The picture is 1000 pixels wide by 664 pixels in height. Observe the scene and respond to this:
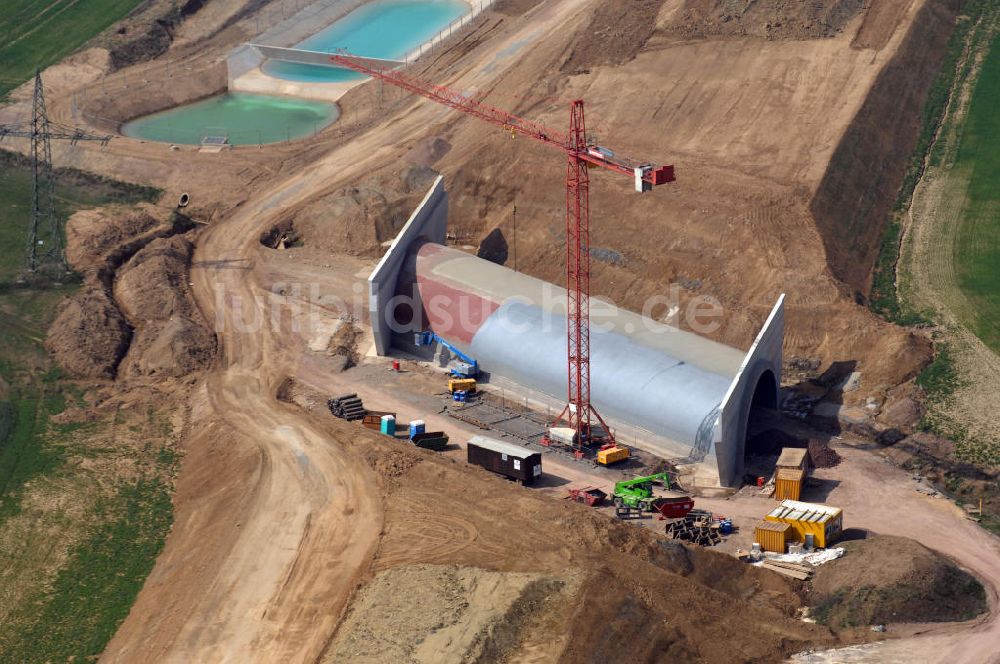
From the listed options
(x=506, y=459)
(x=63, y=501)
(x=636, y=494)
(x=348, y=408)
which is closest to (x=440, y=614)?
(x=636, y=494)

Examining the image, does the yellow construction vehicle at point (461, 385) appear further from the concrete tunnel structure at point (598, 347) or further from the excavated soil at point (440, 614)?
the excavated soil at point (440, 614)

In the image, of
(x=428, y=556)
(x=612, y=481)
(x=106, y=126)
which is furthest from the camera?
(x=106, y=126)

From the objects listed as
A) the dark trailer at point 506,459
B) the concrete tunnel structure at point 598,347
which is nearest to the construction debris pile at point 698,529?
the concrete tunnel structure at point 598,347

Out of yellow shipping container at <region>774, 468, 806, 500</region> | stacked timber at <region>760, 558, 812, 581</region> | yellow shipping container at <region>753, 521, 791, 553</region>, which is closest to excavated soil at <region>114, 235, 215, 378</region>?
yellow shipping container at <region>774, 468, 806, 500</region>

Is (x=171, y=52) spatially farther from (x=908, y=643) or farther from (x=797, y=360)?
(x=908, y=643)

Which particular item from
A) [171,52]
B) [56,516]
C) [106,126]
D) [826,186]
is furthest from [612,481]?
[171,52]
